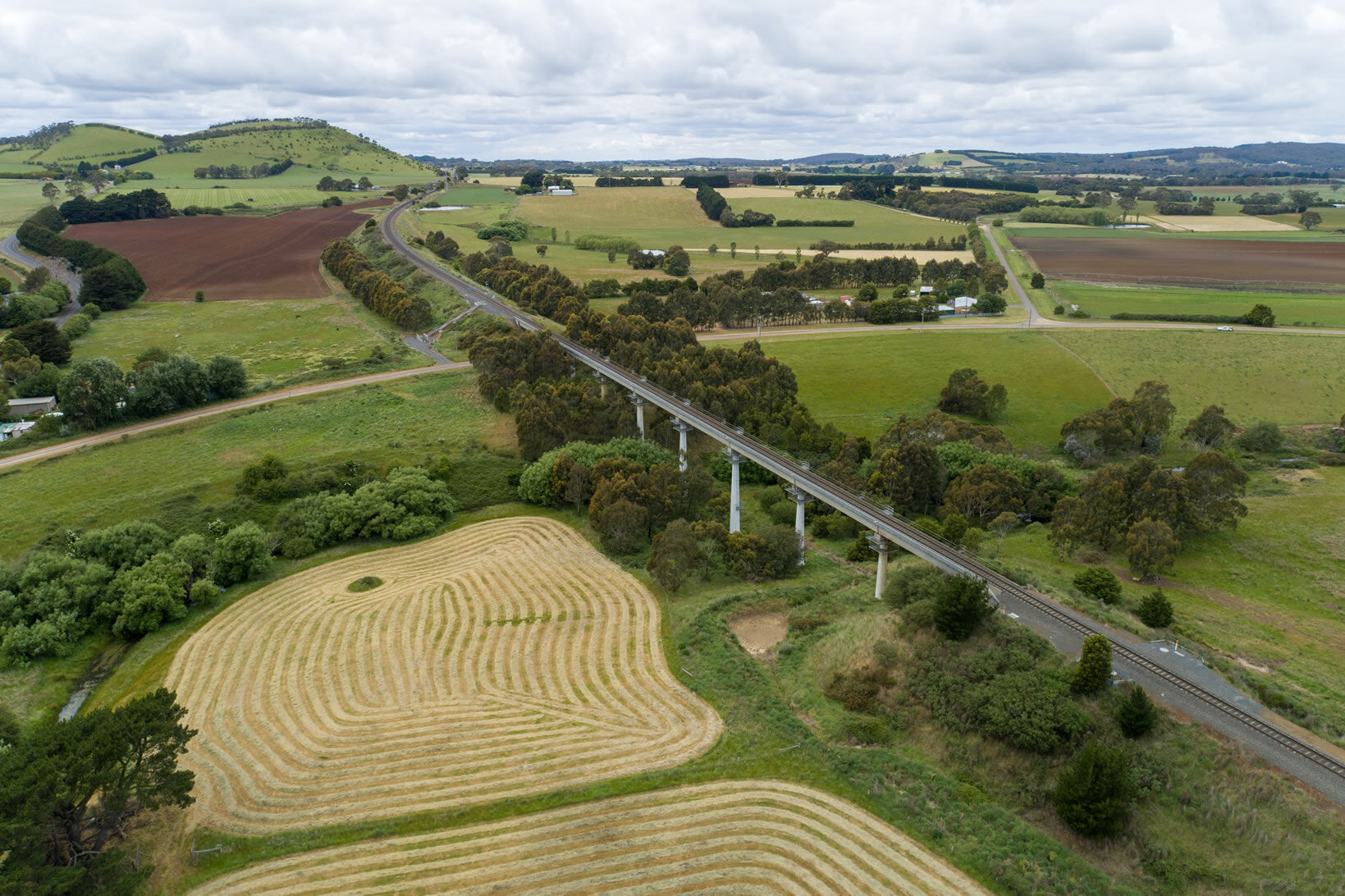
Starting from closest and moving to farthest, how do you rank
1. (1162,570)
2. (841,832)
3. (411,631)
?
(841,832)
(411,631)
(1162,570)

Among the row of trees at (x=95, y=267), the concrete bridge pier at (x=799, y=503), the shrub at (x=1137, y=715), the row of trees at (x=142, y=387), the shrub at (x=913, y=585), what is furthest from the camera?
the row of trees at (x=95, y=267)

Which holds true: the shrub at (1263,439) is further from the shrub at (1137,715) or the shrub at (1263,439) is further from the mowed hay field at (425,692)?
the mowed hay field at (425,692)

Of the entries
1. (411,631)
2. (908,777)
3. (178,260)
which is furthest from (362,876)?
(178,260)

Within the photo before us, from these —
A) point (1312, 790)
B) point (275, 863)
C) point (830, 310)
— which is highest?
point (830, 310)

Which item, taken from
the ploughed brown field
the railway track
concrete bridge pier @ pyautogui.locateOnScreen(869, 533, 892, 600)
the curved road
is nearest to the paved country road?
the railway track

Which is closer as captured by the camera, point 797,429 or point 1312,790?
point 1312,790

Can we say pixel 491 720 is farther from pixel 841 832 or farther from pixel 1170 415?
pixel 1170 415

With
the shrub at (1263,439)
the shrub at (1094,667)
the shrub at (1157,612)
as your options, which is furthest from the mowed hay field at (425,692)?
the shrub at (1263,439)
